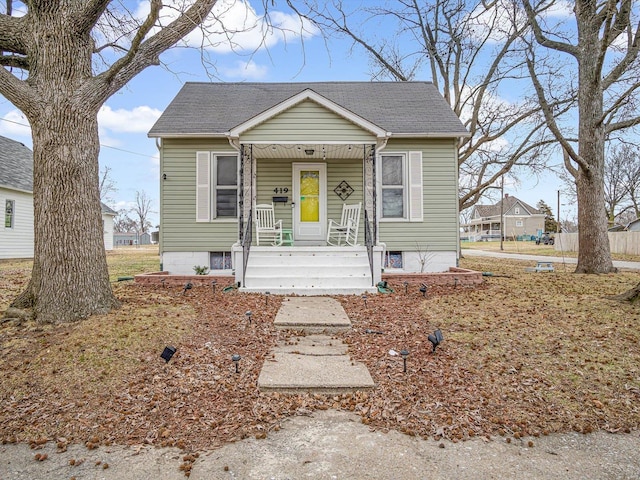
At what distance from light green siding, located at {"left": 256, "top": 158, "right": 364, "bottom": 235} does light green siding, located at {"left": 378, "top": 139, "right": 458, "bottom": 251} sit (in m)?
0.90

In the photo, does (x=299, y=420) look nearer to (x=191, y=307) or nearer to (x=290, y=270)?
(x=191, y=307)

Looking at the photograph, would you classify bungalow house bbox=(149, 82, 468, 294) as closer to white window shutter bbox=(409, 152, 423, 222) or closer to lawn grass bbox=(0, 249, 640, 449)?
white window shutter bbox=(409, 152, 423, 222)

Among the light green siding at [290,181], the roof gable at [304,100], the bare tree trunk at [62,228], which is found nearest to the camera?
the bare tree trunk at [62,228]

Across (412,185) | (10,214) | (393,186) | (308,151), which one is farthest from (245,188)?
(10,214)

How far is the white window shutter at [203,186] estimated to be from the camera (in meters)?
9.18

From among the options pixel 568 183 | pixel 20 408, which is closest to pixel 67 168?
pixel 20 408

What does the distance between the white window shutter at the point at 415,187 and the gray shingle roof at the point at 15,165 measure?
16.3m

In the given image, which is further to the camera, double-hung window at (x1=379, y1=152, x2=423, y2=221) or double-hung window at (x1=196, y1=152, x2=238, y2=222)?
double-hung window at (x1=379, y1=152, x2=423, y2=221)

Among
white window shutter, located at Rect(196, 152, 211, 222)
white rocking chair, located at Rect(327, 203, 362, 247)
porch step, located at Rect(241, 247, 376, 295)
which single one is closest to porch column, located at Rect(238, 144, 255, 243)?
porch step, located at Rect(241, 247, 376, 295)

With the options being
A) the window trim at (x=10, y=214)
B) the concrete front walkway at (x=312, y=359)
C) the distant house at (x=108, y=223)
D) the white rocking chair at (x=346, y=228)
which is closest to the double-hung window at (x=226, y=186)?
the white rocking chair at (x=346, y=228)

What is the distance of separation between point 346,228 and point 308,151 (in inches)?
78.9

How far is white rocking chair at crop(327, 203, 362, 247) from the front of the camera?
8.98 m

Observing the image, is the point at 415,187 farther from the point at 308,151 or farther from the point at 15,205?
the point at 15,205

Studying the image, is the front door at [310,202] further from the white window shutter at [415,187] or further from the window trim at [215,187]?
the white window shutter at [415,187]
